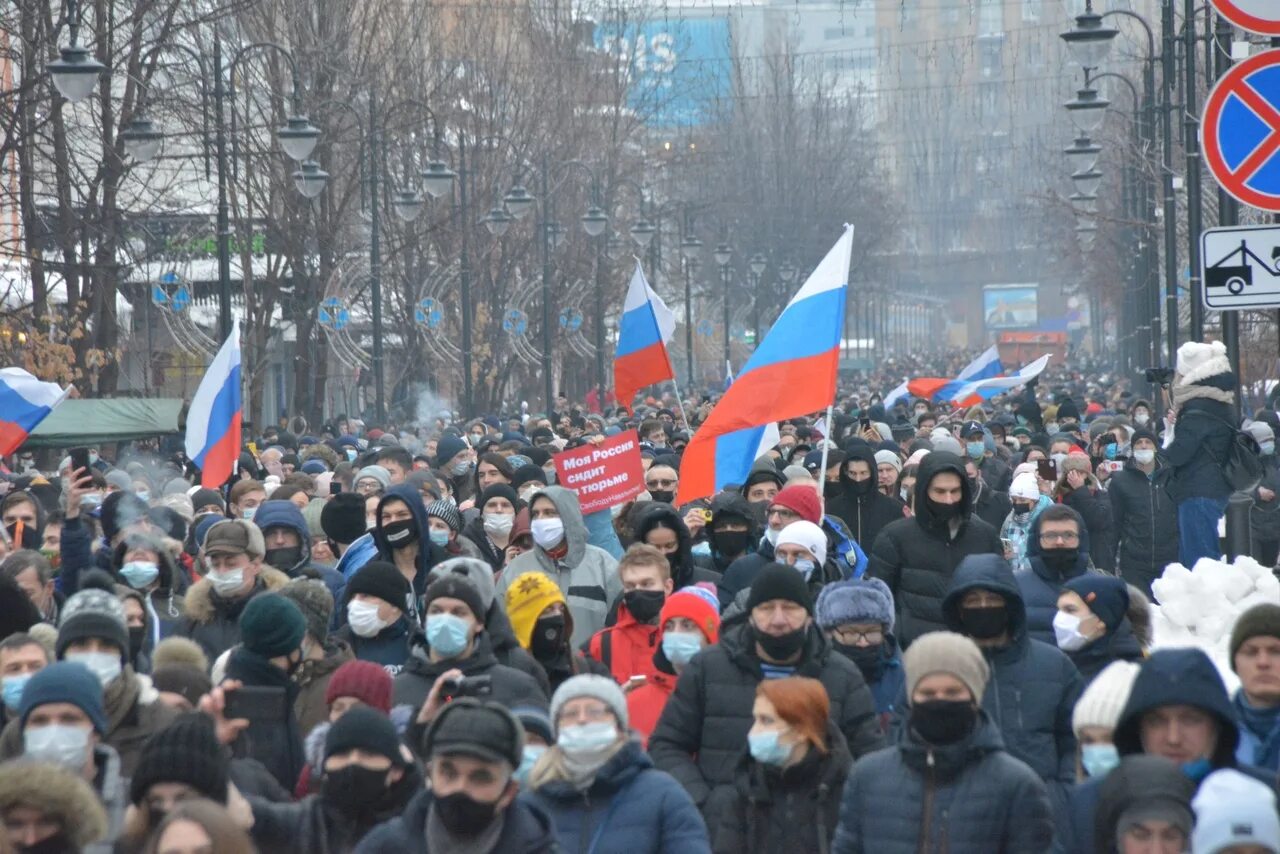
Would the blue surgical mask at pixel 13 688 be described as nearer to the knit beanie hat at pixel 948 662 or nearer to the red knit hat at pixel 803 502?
the knit beanie hat at pixel 948 662

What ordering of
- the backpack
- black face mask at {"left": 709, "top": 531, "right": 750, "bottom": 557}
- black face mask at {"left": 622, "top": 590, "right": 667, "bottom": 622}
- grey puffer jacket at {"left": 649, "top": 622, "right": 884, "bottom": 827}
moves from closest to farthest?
1. grey puffer jacket at {"left": 649, "top": 622, "right": 884, "bottom": 827}
2. black face mask at {"left": 622, "top": 590, "right": 667, "bottom": 622}
3. black face mask at {"left": 709, "top": 531, "right": 750, "bottom": 557}
4. the backpack

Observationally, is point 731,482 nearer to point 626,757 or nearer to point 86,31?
point 626,757

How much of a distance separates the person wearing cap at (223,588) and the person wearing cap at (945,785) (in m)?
3.49

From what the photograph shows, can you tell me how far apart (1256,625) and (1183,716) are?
65 cm

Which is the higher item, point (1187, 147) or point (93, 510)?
point (1187, 147)

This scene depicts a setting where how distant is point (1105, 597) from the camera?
8062mm

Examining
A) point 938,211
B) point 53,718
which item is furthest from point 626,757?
point 938,211

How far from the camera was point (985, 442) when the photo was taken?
2002cm

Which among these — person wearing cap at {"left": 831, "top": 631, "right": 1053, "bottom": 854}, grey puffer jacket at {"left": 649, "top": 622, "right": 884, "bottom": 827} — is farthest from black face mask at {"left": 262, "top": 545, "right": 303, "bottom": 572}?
person wearing cap at {"left": 831, "top": 631, "right": 1053, "bottom": 854}

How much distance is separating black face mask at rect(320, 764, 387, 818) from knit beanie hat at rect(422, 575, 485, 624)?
1509mm

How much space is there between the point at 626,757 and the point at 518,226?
1678 inches

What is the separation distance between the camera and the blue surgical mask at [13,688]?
289 inches

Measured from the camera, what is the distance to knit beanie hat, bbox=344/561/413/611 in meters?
8.64

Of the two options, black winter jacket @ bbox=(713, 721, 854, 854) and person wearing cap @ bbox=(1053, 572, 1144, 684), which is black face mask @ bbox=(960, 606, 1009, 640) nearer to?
person wearing cap @ bbox=(1053, 572, 1144, 684)
